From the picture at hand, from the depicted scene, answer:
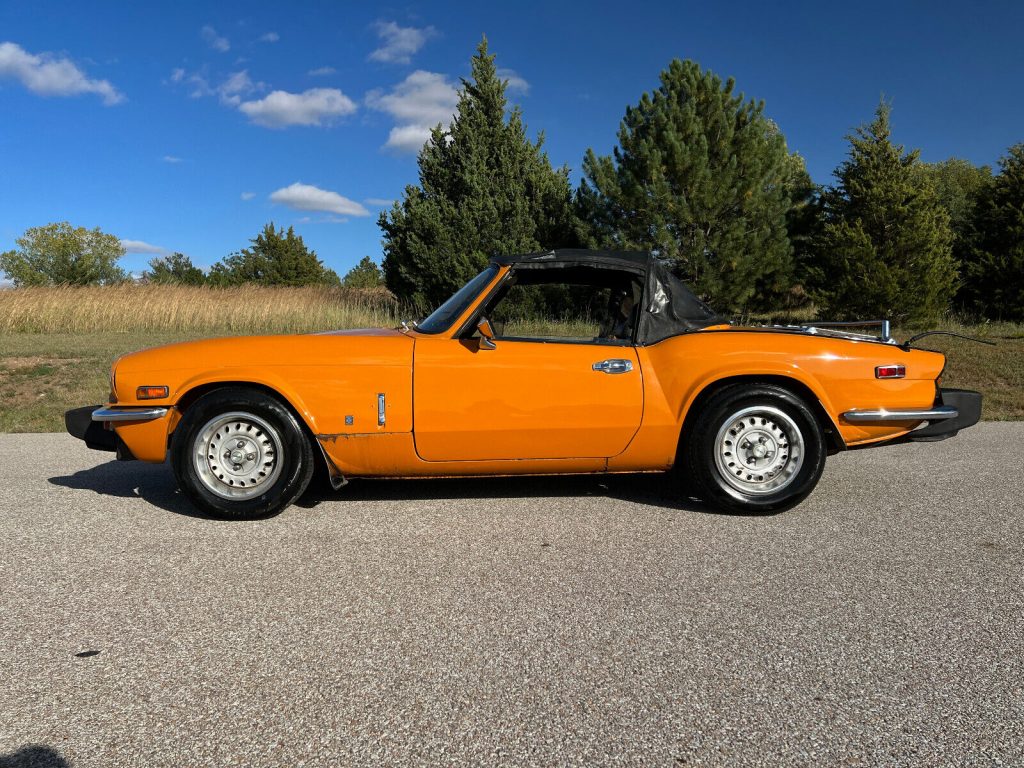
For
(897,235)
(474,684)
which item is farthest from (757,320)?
(474,684)

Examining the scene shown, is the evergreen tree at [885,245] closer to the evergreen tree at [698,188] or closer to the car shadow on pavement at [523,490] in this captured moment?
the evergreen tree at [698,188]

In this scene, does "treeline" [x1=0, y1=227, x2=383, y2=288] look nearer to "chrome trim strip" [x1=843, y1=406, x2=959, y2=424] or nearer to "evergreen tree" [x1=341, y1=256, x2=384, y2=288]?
"evergreen tree" [x1=341, y1=256, x2=384, y2=288]

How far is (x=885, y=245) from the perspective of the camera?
18.5 meters

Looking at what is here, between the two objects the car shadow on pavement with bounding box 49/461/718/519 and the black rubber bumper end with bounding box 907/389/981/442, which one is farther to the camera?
the car shadow on pavement with bounding box 49/461/718/519

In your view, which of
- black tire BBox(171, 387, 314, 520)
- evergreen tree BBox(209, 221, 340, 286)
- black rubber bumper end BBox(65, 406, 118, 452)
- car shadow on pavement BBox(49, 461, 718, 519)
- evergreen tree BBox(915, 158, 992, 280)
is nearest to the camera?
black tire BBox(171, 387, 314, 520)

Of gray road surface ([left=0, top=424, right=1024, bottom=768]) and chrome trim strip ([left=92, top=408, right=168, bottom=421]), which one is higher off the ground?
chrome trim strip ([left=92, top=408, right=168, bottom=421])

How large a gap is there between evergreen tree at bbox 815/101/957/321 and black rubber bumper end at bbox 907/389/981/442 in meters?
14.7

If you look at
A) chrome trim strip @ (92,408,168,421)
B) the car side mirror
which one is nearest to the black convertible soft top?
the car side mirror

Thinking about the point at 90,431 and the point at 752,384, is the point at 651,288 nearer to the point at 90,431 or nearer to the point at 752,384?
the point at 752,384

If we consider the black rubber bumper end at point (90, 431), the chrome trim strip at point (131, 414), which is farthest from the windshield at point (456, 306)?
the black rubber bumper end at point (90, 431)

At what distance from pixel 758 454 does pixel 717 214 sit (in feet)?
48.7

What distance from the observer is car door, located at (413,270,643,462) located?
162 inches

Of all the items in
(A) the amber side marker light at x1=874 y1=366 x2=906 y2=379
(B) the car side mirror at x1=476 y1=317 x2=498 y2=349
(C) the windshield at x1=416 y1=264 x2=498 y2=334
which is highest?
(C) the windshield at x1=416 y1=264 x2=498 y2=334

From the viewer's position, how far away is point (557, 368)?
4191mm
